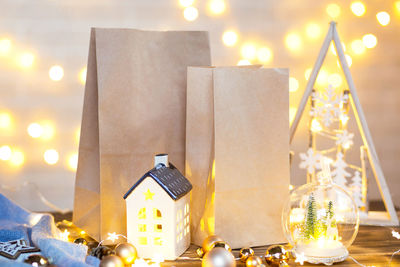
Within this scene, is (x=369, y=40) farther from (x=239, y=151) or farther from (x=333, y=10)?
(x=239, y=151)

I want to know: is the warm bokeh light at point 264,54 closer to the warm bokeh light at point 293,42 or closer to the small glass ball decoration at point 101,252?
the warm bokeh light at point 293,42

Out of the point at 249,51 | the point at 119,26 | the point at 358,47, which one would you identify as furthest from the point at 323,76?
the point at 119,26

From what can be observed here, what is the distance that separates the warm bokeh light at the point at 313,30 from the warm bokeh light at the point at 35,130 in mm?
857

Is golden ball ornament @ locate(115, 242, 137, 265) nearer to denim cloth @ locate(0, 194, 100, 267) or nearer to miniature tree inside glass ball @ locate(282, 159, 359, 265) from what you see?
denim cloth @ locate(0, 194, 100, 267)

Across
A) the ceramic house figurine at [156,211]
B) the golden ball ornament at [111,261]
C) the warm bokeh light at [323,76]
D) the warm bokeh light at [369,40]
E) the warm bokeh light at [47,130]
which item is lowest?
the golden ball ornament at [111,261]

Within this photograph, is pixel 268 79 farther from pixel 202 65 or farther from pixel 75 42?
pixel 75 42

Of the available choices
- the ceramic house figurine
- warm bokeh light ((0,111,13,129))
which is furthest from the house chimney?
warm bokeh light ((0,111,13,129))

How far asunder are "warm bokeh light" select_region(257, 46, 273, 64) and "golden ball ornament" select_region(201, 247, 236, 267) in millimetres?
692

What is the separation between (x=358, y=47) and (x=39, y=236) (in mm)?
1035

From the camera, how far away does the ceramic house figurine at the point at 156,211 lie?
0.87m

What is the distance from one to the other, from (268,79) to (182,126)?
0.74 feet

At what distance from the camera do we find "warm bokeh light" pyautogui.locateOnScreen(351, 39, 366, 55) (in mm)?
1304

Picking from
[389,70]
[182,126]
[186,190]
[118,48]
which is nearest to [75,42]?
[118,48]

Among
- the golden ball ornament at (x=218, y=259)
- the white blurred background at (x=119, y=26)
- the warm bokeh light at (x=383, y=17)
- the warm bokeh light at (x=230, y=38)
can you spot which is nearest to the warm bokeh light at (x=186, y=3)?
the white blurred background at (x=119, y=26)
